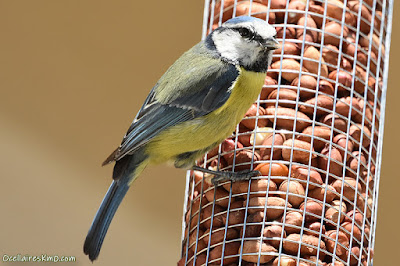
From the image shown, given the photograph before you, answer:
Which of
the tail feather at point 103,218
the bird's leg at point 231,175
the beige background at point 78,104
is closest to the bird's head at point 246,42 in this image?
the bird's leg at point 231,175

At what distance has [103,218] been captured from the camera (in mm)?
3465

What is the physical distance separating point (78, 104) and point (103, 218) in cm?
130

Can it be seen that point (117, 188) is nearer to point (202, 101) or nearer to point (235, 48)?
point (202, 101)

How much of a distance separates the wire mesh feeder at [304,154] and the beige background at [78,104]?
1064 millimetres

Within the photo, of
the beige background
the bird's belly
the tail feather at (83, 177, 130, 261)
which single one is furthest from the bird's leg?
the beige background

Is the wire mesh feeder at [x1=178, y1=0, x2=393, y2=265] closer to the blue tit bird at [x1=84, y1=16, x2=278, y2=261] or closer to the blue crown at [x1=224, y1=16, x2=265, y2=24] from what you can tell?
the blue tit bird at [x1=84, y1=16, x2=278, y2=261]

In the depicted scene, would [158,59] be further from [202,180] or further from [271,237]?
[271,237]

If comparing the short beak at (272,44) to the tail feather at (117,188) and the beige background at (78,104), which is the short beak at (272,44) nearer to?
the tail feather at (117,188)

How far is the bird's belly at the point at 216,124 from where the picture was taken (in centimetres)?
331

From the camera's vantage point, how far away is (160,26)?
4641 millimetres

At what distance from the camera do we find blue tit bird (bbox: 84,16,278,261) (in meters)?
3.31

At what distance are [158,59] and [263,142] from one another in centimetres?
149

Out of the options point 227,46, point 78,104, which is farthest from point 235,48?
point 78,104

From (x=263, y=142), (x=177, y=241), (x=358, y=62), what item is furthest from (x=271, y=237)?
(x=177, y=241)
